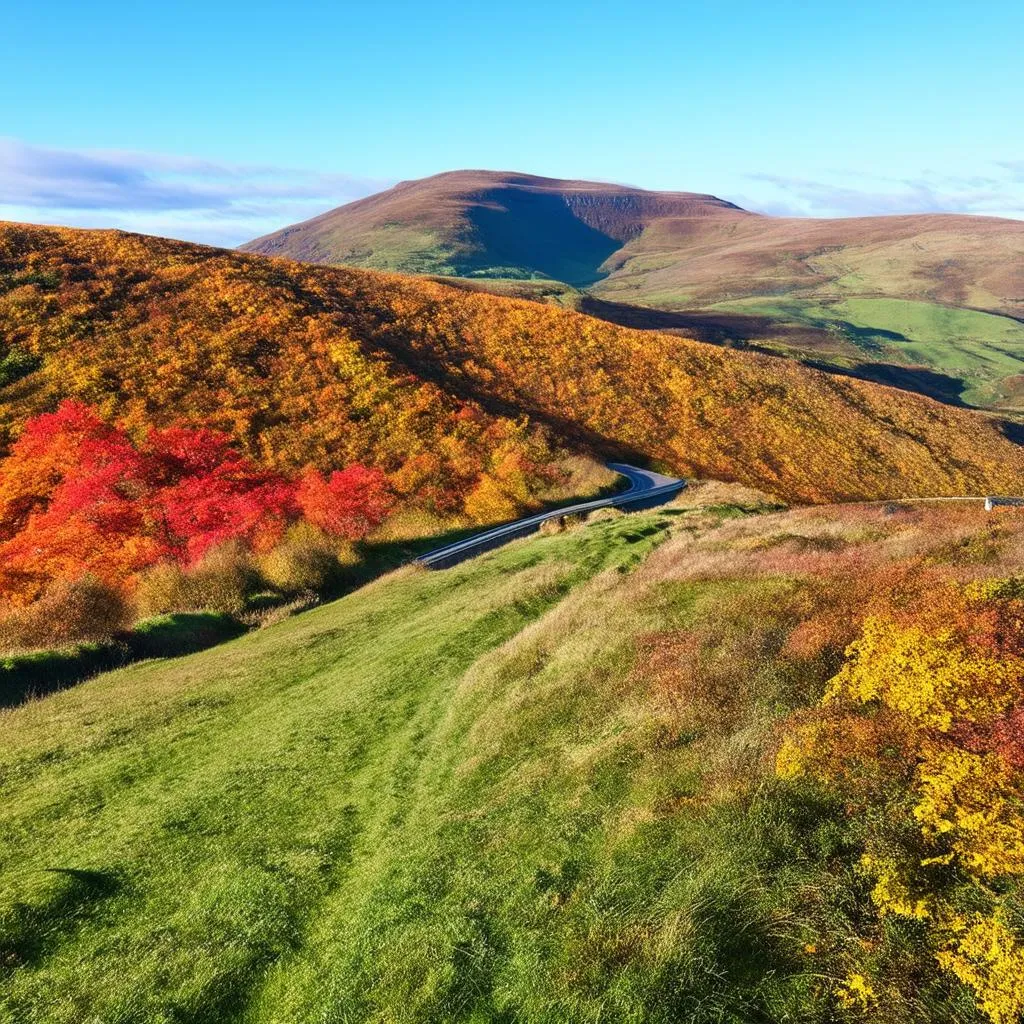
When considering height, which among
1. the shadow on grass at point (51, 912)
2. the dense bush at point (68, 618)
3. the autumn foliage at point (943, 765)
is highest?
the autumn foliage at point (943, 765)

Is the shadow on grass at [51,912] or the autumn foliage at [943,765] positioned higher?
the autumn foliage at [943,765]

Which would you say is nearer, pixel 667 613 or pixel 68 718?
pixel 667 613

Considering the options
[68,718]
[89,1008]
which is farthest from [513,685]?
[68,718]

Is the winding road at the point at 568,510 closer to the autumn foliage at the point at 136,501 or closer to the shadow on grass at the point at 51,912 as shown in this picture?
the autumn foliage at the point at 136,501

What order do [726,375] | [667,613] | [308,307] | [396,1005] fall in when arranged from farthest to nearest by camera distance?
[726,375], [308,307], [667,613], [396,1005]

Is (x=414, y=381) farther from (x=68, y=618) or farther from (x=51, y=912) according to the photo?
(x=51, y=912)

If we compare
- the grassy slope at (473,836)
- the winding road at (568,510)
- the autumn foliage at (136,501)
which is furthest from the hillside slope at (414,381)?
the grassy slope at (473,836)

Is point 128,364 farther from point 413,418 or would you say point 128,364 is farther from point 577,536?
point 577,536

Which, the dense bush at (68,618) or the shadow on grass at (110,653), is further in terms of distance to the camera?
the dense bush at (68,618)
